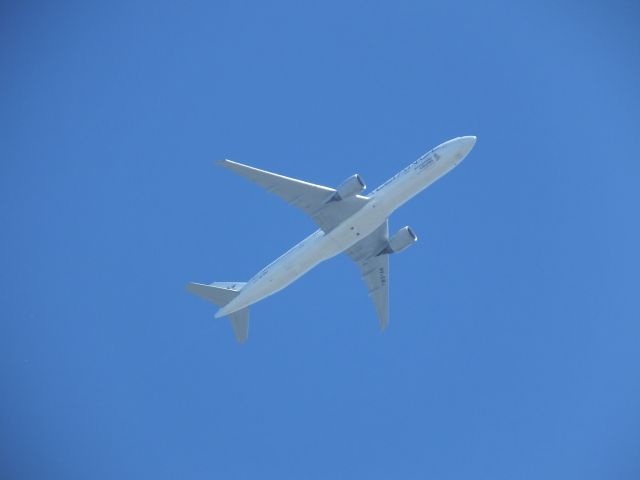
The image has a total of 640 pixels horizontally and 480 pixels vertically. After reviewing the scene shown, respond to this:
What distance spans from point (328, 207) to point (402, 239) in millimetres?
6429

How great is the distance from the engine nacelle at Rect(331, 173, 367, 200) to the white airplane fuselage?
93cm

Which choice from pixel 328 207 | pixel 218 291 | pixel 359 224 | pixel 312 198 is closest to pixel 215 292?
pixel 218 291

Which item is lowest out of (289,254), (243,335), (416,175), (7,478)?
(7,478)

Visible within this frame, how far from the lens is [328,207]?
42.1 m

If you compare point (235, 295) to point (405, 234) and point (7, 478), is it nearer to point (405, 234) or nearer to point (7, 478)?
point (405, 234)

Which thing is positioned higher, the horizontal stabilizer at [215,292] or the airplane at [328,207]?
the airplane at [328,207]

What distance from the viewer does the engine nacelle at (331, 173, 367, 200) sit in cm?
4100

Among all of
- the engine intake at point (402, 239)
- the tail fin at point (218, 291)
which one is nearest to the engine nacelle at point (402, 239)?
the engine intake at point (402, 239)

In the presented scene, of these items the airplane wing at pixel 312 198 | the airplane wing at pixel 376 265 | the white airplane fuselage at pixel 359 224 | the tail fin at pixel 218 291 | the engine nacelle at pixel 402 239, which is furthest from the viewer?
the airplane wing at pixel 376 265

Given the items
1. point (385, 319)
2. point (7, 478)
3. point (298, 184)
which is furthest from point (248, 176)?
point (7, 478)

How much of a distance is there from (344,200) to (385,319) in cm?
1203

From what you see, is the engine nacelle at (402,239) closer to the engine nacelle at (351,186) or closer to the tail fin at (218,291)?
the engine nacelle at (351,186)

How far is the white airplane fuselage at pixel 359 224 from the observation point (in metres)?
40.4

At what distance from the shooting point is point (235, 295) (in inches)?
1719
